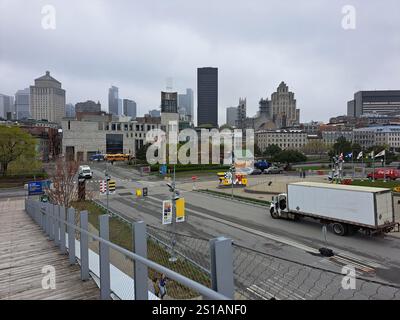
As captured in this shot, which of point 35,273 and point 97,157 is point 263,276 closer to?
point 35,273

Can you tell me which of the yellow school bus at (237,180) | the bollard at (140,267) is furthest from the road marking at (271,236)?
the yellow school bus at (237,180)

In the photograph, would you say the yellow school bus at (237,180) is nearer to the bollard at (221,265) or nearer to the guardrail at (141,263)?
the guardrail at (141,263)

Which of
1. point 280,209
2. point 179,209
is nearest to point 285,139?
point 280,209

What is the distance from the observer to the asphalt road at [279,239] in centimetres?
1227

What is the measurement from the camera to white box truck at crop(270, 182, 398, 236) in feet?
58.0

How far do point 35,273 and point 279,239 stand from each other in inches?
558

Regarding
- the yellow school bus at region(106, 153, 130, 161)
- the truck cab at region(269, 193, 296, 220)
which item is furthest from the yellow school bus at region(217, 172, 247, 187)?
the yellow school bus at region(106, 153, 130, 161)

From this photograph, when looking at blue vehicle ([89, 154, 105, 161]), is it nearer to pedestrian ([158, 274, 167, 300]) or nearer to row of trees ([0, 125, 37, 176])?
row of trees ([0, 125, 37, 176])

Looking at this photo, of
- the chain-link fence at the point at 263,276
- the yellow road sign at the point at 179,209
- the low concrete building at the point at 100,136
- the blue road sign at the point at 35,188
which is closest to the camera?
the chain-link fence at the point at 263,276

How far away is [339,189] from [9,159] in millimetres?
51941

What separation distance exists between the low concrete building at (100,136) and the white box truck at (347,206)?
8101 centimetres

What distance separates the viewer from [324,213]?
787 inches

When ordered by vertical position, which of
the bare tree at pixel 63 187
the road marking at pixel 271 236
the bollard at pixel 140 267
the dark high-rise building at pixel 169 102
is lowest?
the road marking at pixel 271 236
